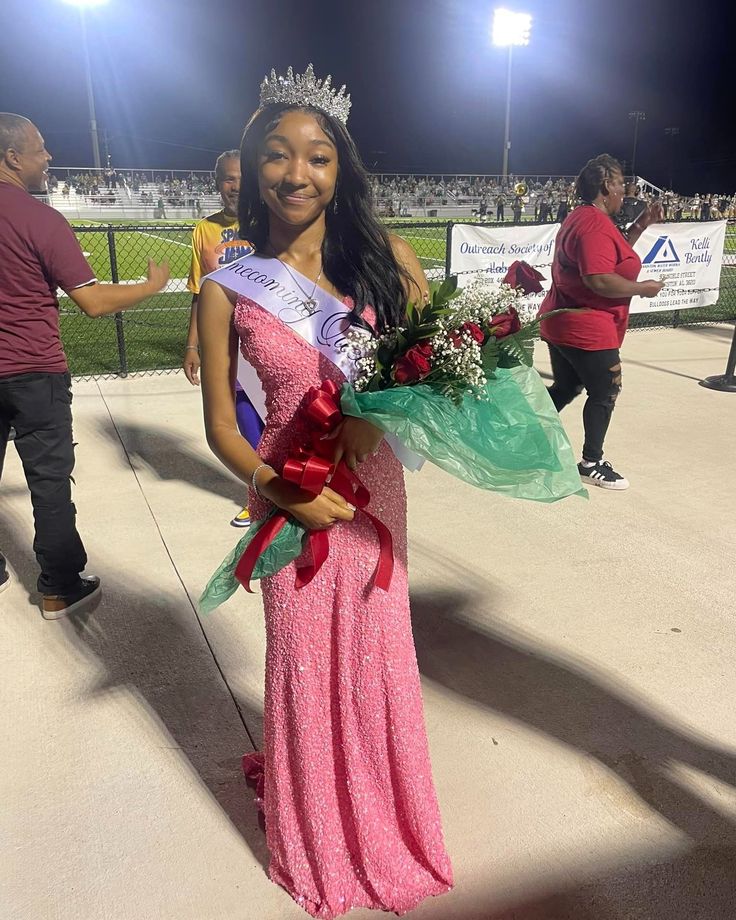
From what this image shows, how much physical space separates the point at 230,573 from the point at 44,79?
207ft

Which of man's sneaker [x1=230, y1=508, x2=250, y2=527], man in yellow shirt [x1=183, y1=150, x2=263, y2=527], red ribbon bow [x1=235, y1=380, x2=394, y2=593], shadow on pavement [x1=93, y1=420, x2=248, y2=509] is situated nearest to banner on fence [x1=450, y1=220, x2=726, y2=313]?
shadow on pavement [x1=93, y1=420, x2=248, y2=509]

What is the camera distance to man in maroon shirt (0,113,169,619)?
9.10 ft

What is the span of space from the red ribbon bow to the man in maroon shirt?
156cm

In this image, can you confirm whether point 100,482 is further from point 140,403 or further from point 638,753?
point 638,753

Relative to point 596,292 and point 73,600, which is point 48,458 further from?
point 596,292

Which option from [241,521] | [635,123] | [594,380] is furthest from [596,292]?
[635,123]

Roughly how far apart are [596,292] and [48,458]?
10.0ft

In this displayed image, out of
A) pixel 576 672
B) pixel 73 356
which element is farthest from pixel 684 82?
pixel 576 672

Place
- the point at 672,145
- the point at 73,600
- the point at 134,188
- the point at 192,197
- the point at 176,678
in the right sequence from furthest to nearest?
the point at 672,145, the point at 134,188, the point at 192,197, the point at 73,600, the point at 176,678

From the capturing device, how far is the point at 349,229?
1.74 m

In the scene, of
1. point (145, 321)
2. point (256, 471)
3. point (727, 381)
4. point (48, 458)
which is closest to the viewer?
point (256, 471)

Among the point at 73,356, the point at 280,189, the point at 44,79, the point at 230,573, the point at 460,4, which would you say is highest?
the point at 460,4

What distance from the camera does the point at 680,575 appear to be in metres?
3.51

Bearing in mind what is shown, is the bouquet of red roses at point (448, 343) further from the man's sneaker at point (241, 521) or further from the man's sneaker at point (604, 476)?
the man's sneaker at point (604, 476)
